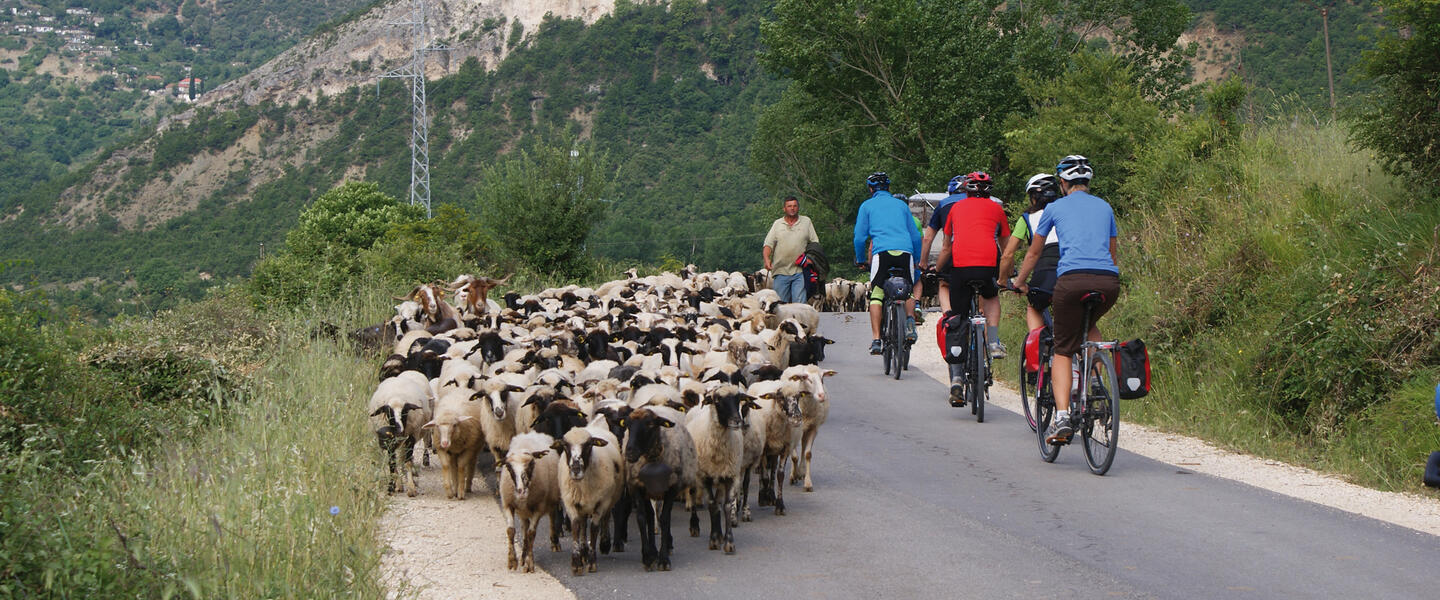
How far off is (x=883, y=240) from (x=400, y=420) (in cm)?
660

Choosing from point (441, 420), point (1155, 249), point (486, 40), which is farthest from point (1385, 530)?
point (486, 40)

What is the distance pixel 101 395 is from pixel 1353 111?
13.7m

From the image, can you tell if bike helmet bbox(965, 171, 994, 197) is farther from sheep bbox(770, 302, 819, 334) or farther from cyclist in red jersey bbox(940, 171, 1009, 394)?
sheep bbox(770, 302, 819, 334)

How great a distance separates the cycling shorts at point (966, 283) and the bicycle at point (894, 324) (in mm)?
2065

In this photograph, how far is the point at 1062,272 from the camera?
29.5ft

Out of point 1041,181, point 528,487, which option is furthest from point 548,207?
point 528,487

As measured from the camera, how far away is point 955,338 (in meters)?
11.4

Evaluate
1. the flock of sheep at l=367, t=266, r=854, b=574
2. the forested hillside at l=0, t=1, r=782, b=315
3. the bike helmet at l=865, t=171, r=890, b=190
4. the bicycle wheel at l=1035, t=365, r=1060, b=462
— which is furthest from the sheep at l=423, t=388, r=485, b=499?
the forested hillside at l=0, t=1, r=782, b=315

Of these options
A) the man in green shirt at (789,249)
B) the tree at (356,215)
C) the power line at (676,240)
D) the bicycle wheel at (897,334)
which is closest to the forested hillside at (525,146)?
the power line at (676,240)

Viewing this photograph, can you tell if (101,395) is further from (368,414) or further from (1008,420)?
(1008,420)

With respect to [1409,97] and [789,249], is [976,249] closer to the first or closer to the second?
[1409,97]

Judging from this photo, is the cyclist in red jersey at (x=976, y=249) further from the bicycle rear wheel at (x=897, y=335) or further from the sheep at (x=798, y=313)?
the sheep at (x=798, y=313)

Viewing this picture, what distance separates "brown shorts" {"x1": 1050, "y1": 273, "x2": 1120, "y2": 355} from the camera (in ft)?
29.1

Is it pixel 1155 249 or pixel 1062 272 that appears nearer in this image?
pixel 1062 272
